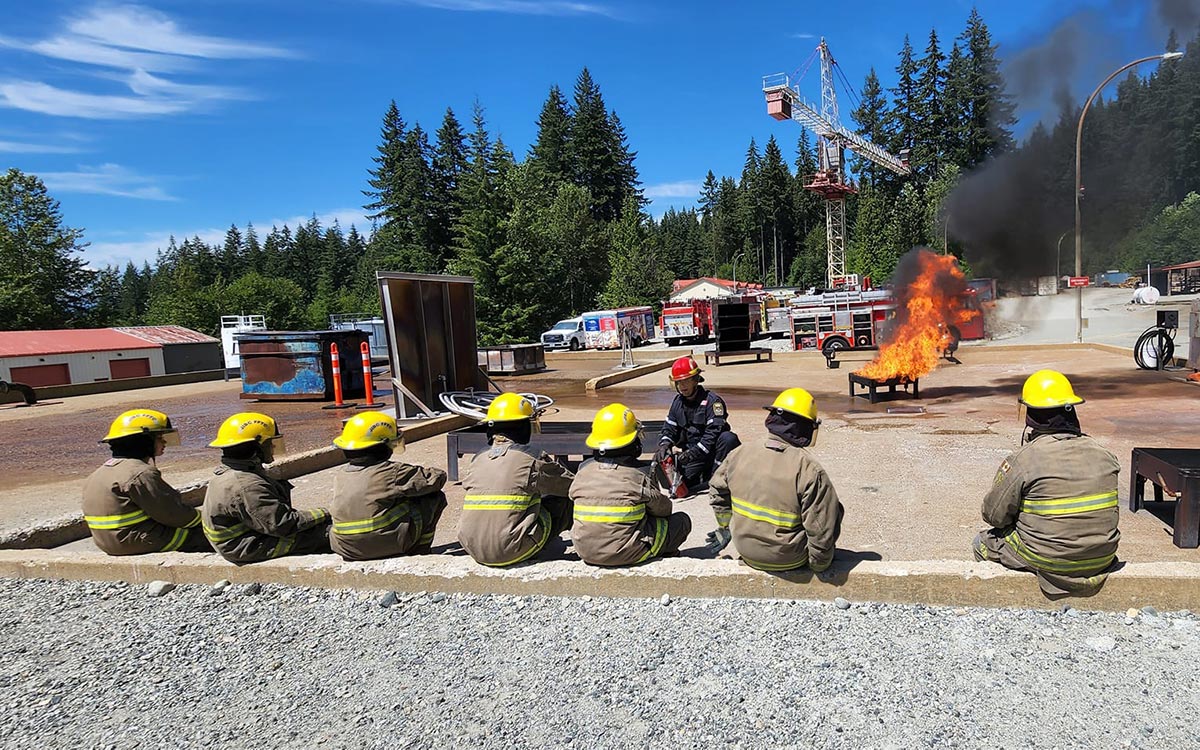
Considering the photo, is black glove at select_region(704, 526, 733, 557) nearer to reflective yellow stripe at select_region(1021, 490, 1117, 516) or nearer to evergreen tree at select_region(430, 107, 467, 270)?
reflective yellow stripe at select_region(1021, 490, 1117, 516)

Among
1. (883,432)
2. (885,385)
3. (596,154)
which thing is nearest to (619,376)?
(885,385)

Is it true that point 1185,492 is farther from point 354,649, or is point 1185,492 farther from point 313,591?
point 313,591

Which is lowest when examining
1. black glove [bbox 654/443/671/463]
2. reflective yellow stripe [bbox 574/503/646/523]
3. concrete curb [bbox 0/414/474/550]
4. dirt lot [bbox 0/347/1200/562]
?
dirt lot [bbox 0/347/1200/562]

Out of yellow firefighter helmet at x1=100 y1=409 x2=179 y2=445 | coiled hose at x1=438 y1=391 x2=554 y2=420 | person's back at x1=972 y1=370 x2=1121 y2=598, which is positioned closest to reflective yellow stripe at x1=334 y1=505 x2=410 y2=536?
yellow firefighter helmet at x1=100 y1=409 x2=179 y2=445

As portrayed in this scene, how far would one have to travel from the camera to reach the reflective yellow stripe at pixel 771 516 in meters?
3.81

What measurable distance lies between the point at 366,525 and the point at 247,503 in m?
0.82

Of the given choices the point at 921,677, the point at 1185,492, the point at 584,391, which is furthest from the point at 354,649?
the point at 584,391

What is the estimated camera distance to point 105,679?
11.9ft

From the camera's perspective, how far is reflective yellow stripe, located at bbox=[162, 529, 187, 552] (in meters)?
5.08

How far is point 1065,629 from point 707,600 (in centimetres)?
183

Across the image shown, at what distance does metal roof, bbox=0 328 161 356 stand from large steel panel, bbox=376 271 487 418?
25.8 meters

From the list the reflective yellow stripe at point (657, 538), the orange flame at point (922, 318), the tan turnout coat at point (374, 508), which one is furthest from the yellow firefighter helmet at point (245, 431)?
the orange flame at point (922, 318)

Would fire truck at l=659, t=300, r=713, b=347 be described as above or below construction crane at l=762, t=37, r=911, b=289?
below

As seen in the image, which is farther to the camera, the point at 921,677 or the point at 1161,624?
the point at 1161,624
